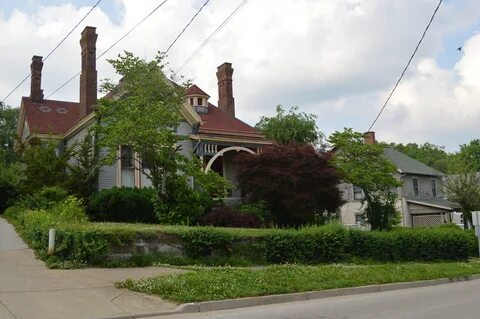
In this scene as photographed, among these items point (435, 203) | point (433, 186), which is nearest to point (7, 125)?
point (433, 186)

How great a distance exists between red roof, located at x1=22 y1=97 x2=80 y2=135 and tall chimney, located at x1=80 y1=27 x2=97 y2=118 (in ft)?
9.32

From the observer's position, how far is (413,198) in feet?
147

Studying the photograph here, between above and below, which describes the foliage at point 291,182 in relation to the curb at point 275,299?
above

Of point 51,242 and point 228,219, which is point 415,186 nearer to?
point 228,219

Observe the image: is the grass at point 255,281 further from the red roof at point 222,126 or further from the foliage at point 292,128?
the foliage at point 292,128

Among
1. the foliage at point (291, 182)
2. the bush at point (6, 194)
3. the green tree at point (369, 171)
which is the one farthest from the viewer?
the bush at point (6, 194)

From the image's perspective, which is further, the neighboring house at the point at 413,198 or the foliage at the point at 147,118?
the neighboring house at the point at 413,198

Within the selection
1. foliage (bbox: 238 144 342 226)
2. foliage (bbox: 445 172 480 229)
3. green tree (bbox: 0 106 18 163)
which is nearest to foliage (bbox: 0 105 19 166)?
green tree (bbox: 0 106 18 163)

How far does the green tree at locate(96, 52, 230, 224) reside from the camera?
2181 centimetres

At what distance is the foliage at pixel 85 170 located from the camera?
25984mm

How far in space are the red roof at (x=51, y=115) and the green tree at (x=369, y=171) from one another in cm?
1676

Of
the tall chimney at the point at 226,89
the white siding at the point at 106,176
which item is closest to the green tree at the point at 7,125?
the tall chimney at the point at 226,89

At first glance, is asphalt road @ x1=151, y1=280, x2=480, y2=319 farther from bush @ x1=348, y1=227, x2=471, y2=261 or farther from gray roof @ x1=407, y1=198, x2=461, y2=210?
gray roof @ x1=407, y1=198, x2=461, y2=210

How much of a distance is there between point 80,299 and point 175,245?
6.16m
